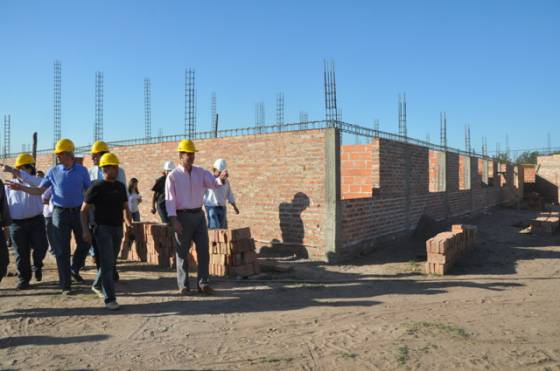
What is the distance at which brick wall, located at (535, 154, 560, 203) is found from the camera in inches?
1085

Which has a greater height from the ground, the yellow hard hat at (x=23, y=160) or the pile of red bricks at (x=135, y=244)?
the yellow hard hat at (x=23, y=160)

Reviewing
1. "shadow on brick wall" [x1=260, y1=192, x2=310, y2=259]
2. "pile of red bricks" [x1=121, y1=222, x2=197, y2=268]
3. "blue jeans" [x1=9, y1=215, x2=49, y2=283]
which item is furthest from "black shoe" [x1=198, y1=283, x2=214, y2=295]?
"shadow on brick wall" [x1=260, y1=192, x2=310, y2=259]

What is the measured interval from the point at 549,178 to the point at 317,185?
25441 mm

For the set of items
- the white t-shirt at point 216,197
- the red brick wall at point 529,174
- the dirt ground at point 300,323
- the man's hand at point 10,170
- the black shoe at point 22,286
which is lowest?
the dirt ground at point 300,323

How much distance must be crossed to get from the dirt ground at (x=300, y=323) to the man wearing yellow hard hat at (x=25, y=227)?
32cm

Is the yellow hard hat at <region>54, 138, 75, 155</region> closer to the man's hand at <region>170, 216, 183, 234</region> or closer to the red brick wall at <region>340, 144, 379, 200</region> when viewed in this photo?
the man's hand at <region>170, 216, 183, 234</region>

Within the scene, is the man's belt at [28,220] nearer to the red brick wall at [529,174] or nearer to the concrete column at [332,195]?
the concrete column at [332,195]

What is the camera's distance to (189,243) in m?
5.98

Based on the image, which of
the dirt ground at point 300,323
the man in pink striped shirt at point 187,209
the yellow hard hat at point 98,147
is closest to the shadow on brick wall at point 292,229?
the dirt ground at point 300,323

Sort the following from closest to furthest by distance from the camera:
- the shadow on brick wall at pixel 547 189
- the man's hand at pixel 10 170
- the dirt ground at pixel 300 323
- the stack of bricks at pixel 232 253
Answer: the dirt ground at pixel 300 323
the man's hand at pixel 10 170
the stack of bricks at pixel 232 253
the shadow on brick wall at pixel 547 189

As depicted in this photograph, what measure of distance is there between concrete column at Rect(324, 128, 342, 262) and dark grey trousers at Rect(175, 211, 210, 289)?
311 cm

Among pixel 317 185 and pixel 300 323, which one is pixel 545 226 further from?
pixel 300 323

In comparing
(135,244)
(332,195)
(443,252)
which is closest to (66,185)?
(135,244)

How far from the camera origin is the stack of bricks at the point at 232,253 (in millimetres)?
7020
